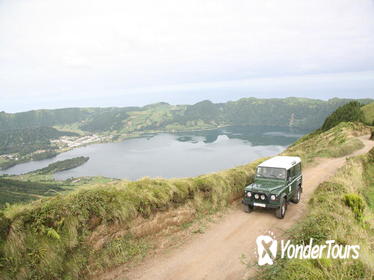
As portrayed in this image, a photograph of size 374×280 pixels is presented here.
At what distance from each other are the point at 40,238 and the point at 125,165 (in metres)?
173

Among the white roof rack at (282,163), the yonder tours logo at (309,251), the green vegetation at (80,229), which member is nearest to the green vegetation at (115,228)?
the green vegetation at (80,229)

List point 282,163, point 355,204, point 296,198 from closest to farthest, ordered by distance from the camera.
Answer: point 355,204, point 282,163, point 296,198

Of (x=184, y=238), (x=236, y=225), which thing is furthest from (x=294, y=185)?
(x=184, y=238)

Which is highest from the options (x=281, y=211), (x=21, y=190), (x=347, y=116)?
(x=347, y=116)

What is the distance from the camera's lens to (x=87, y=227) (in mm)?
8227

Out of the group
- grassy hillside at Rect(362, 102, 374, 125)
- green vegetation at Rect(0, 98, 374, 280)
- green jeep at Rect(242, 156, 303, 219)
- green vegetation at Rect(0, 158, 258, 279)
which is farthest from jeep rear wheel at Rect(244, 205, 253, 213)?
grassy hillside at Rect(362, 102, 374, 125)

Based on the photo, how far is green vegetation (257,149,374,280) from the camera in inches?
232

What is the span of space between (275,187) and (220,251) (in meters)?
4.95

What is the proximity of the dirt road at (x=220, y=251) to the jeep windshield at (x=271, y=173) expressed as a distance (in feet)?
6.67

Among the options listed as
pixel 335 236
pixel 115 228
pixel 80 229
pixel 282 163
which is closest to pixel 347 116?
pixel 282 163

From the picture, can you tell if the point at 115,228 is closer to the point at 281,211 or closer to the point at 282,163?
the point at 281,211

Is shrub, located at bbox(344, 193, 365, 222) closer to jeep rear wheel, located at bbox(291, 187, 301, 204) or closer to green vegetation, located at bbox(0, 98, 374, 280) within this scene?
green vegetation, located at bbox(0, 98, 374, 280)

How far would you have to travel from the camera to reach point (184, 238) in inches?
417

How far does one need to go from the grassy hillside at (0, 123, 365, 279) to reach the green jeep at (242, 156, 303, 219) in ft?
11.3
